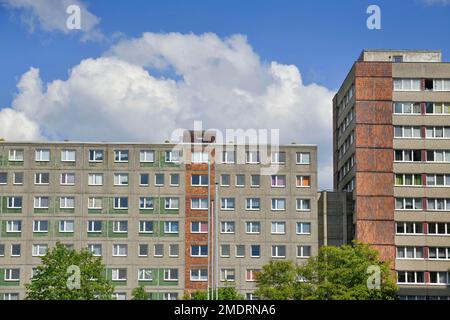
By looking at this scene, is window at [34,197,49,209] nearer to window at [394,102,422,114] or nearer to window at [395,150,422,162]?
window at [395,150,422,162]

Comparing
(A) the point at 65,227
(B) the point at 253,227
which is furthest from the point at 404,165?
(A) the point at 65,227

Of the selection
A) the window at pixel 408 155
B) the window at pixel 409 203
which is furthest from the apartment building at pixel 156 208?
the window at pixel 409 203

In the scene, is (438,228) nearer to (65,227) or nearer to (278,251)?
(278,251)

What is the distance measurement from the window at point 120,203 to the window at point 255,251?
1567cm

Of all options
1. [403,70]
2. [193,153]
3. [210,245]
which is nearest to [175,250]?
[210,245]

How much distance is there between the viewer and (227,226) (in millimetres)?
110562

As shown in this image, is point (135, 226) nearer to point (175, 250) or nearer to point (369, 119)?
point (175, 250)

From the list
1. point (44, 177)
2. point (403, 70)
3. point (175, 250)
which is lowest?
point (175, 250)

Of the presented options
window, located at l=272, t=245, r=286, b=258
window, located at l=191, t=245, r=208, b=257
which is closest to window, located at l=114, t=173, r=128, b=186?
window, located at l=191, t=245, r=208, b=257

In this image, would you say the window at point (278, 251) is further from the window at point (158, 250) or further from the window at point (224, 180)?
the window at point (158, 250)

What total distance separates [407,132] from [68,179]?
40.2 m

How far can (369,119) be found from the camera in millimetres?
106625

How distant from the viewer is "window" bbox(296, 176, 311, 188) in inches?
4363

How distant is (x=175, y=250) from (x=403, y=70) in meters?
33.8
